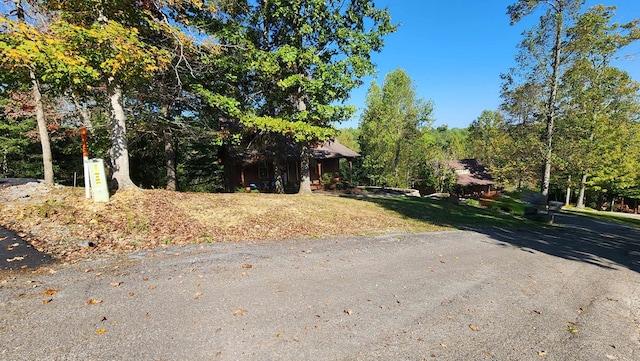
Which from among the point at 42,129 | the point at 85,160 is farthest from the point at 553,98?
the point at 42,129

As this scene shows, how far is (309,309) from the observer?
401cm

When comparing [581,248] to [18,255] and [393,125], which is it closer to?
[18,255]

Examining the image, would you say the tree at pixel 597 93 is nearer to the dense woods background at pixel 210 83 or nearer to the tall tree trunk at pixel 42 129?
the dense woods background at pixel 210 83

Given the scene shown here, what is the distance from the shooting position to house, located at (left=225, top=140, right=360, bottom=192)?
21.0m

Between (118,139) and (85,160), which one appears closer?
(85,160)

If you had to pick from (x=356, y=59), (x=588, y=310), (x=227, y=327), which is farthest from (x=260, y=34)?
(x=588, y=310)

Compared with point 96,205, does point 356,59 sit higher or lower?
higher

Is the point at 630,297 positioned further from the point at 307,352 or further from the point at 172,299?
the point at 172,299

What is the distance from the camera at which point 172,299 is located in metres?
3.98

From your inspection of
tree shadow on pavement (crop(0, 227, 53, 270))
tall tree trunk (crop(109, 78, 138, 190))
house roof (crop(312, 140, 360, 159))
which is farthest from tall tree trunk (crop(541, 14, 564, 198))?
tree shadow on pavement (crop(0, 227, 53, 270))

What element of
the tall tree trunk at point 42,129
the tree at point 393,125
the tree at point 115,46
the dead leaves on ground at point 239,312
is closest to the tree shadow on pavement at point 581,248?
the dead leaves on ground at point 239,312

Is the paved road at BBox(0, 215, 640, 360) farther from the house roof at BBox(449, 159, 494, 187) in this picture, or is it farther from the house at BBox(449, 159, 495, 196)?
the house roof at BBox(449, 159, 494, 187)

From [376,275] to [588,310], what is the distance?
3.30 m

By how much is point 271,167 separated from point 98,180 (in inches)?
637
